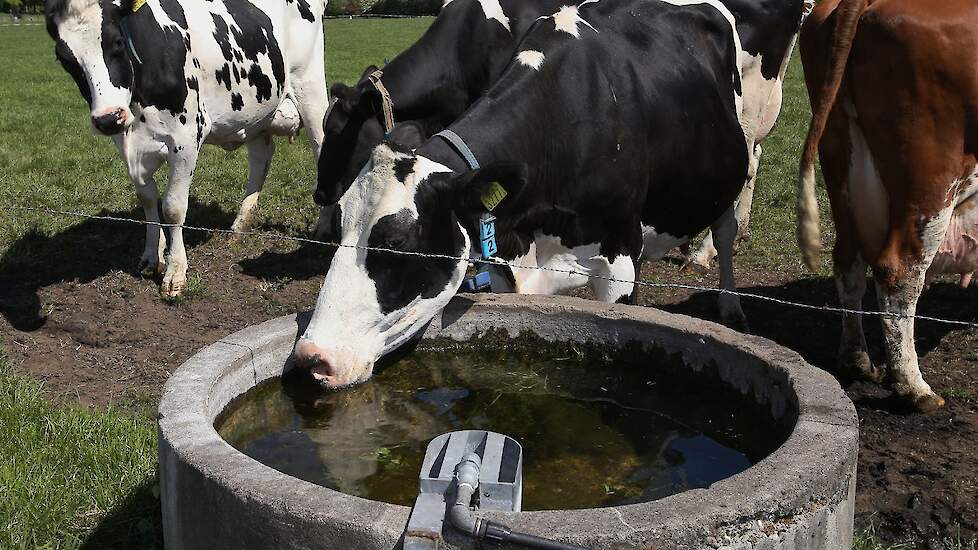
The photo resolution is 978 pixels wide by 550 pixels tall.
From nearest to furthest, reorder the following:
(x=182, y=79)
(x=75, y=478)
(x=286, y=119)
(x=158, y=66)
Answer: (x=75, y=478)
(x=158, y=66)
(x=182, y=79)
(x=286, y=119)

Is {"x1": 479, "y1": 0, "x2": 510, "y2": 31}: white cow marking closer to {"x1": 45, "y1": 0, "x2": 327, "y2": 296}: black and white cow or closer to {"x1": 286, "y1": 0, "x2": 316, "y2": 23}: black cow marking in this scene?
{"x1": 45, "y1": 0, "x2": 327, "y2": 296}: black and white cow

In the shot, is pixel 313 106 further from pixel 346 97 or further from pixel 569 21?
pixel 569 21

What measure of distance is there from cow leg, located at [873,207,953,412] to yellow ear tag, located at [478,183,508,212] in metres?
1.78

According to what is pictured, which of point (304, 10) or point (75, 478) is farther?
point (304, 10)

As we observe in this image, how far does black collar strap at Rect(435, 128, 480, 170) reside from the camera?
11.5ft

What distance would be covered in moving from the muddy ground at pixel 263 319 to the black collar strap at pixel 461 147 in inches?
68.8

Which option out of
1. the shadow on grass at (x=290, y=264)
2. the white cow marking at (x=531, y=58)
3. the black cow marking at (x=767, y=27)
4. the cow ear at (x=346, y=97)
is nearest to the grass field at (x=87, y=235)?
the shadow on grass at (x=290, y=264)

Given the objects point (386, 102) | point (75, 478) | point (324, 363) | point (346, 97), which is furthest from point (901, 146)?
point (75, 478)

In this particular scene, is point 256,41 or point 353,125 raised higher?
point 353,125

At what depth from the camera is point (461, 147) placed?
3545 mm

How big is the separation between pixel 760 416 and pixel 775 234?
177 inches

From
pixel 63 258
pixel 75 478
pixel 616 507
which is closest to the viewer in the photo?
pixel 616 507

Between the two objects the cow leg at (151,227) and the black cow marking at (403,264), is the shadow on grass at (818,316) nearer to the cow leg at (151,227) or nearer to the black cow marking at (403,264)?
the black cow marking at (403,264)

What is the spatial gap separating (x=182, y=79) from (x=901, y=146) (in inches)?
162
